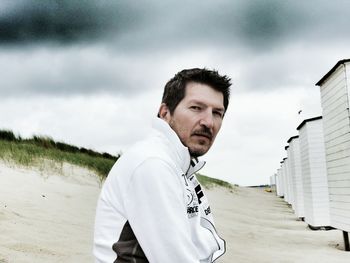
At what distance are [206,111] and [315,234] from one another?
13333 mm

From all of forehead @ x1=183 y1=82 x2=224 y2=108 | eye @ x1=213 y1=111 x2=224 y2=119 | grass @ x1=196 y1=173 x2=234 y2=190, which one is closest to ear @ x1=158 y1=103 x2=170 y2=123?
forehead @ x1=183 y1=82 x2=224 y2=108

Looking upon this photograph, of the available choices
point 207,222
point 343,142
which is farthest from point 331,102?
point 207,222

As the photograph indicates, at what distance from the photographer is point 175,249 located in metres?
1.83

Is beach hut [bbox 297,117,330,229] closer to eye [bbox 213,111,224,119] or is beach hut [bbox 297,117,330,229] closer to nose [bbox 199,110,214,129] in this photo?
eye [bbox 213,111,224,119]

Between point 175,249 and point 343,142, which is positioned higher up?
point 343,142

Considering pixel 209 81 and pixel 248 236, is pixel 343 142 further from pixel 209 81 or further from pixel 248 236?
pixel 209 81

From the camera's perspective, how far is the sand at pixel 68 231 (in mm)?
6895

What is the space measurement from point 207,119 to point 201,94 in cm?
14

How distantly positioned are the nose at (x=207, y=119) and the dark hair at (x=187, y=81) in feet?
0.46

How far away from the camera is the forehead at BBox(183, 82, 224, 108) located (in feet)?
7.47

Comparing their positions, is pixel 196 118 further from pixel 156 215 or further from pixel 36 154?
pixel 36 154

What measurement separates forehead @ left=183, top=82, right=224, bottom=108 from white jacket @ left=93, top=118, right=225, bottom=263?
22 cm

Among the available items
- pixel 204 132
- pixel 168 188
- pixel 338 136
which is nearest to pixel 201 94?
pixel 204 132

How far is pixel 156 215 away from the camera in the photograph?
71.6 inches
